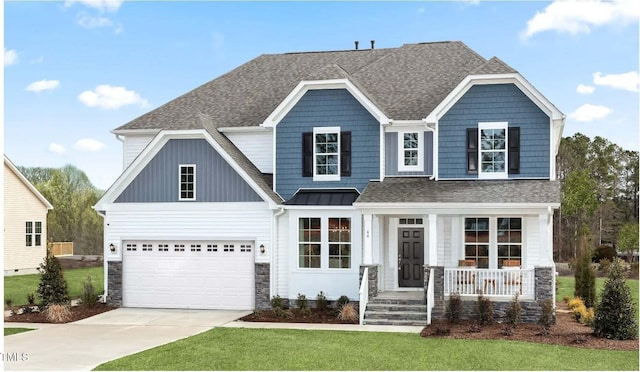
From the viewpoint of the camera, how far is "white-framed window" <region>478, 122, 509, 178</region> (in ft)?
73.3

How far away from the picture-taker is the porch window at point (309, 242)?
23.2 meters

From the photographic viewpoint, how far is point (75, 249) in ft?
186

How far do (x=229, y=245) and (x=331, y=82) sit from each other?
581 cm

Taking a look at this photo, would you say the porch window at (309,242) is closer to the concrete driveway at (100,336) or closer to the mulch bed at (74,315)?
the concrete driveway at (100,336)

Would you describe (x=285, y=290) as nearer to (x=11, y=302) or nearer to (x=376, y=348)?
(x=376, y=348)

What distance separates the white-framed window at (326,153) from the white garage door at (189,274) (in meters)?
3.11

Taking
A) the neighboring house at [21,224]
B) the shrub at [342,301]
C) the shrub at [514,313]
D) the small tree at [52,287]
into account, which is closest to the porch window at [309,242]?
the shrub at [342,301]

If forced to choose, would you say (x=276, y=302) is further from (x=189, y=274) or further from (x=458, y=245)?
(x=458, y=245)

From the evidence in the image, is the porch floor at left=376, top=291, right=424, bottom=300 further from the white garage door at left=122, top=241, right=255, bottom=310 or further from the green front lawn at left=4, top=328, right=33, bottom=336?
the green front lawn at left=4, top=328, right=33, bottom=336

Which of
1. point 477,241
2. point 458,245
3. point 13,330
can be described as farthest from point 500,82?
point 13,330

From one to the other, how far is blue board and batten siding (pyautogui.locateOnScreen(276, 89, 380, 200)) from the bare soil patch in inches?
220

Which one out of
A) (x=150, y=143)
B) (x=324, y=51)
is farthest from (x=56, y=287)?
(x=324, y=51)

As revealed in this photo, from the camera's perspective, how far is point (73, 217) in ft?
190

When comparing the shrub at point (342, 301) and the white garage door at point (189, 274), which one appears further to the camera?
the white garage door at point (189, 274)
